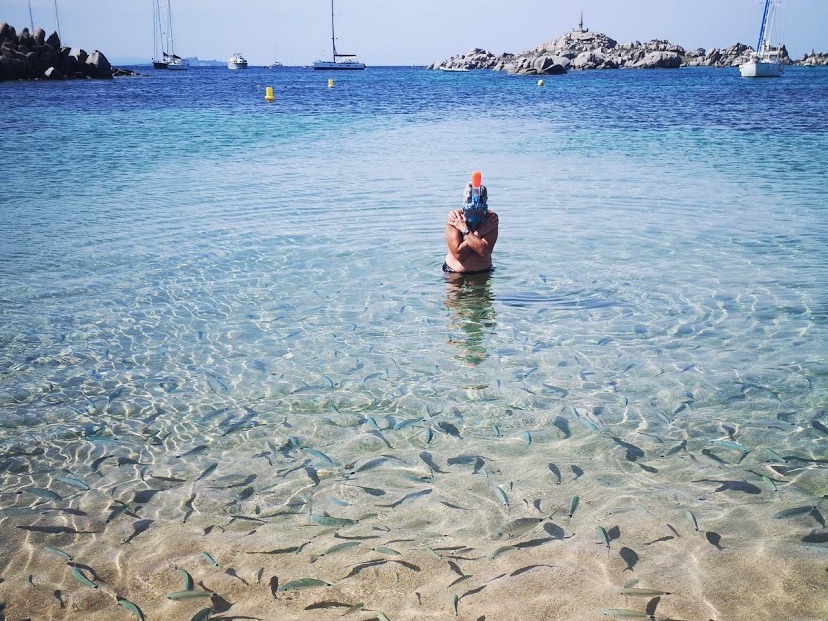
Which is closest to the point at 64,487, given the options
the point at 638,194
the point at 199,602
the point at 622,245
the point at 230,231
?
the point at 199,602

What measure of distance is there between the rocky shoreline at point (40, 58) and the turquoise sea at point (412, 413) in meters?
69.2

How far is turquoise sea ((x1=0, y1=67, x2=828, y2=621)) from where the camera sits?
12.4 feet

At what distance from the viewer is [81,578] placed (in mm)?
3801

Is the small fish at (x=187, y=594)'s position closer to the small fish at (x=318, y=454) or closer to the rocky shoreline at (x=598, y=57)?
the small fish at (x=318, y=454)

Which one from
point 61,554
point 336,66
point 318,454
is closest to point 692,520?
point 318,454

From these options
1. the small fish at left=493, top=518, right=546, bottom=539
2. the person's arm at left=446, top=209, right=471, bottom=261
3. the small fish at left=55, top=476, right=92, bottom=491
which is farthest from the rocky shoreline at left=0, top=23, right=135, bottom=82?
the small fish at left=493, top=518, right=546, bottom=539

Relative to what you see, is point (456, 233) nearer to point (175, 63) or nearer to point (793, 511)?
point (793, 511)

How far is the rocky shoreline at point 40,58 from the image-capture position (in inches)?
2717

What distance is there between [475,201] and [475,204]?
0.15ft

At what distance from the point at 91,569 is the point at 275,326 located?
3945 mm

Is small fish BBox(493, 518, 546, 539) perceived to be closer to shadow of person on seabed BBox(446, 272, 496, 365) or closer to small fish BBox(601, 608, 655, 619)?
small fish BBox(601, 608, 655, 619)

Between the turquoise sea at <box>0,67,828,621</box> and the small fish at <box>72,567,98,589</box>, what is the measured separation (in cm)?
2

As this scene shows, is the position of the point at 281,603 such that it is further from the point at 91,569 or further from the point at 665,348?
the point at 665,348

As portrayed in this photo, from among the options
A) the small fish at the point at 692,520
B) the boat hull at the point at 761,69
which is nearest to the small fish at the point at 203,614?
the small fish at the point at 692,520
